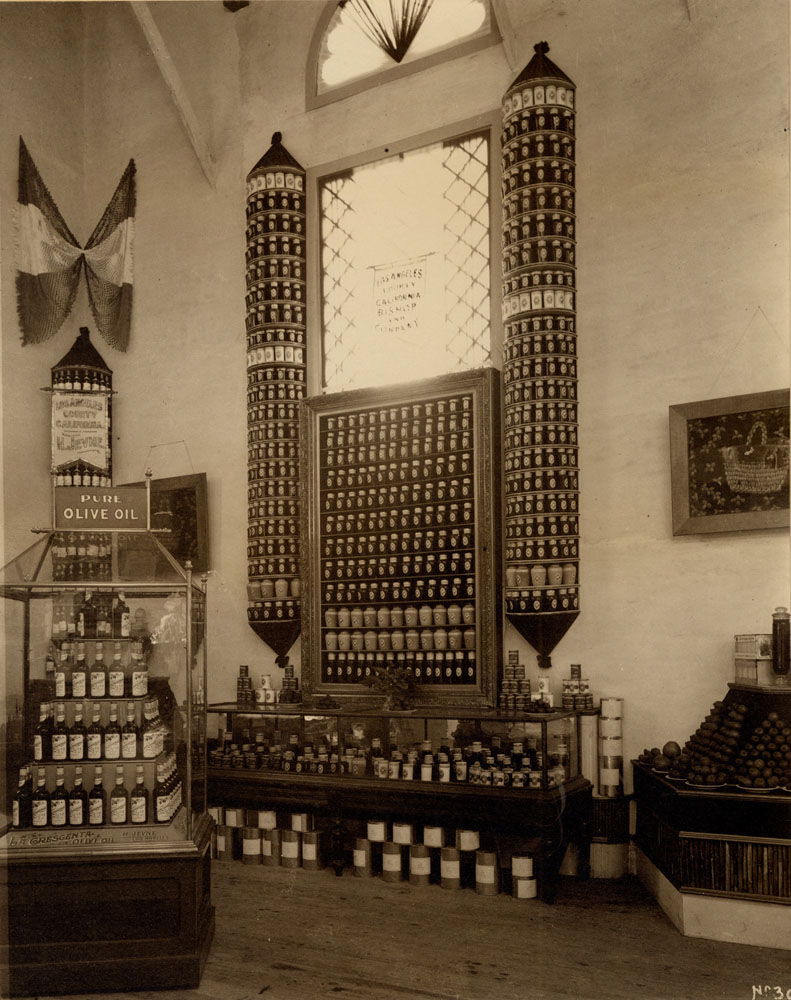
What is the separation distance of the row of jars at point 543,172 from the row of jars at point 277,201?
203cm

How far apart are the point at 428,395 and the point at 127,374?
132 inches

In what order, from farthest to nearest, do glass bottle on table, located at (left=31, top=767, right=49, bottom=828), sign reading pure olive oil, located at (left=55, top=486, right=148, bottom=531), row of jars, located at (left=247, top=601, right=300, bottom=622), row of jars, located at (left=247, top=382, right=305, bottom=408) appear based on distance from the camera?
row of jars, located at (left=247, top=382, right=305, bottom=408) < row of jars, located at (left=247, top=601, right=300, bottom=622) < sign reading pure olive oil, located at (left=55, top=486, right=148, bottom=531) < glass bottle on table, located at (left=31, top=767, right=49, bottom=828)

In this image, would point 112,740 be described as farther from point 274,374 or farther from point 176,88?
point 176,88

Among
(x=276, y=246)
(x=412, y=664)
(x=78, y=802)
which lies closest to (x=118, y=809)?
(x=78, y=802)

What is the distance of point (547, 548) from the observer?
5895 millimetres

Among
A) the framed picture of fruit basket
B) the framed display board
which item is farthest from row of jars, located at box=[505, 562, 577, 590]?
the framed picture of fruit basket

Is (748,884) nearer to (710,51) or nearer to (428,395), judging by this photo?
(428,395)

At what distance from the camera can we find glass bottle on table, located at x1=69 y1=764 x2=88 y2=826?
4027 mm

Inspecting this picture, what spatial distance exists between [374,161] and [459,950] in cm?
563

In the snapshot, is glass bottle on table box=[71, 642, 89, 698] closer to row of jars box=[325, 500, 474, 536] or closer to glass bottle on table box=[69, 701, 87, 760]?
glass bottle on table box=[69, 701, 87, 760]

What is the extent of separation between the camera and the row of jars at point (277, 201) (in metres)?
7.30

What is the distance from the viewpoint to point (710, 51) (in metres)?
5.68

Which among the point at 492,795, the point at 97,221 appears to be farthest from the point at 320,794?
the point at 97,221

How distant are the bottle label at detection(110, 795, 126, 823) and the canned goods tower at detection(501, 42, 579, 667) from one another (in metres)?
2.89
